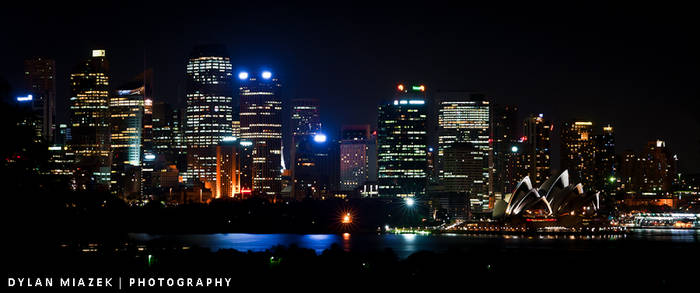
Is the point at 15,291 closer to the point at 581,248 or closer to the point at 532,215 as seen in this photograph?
the point at 581,248

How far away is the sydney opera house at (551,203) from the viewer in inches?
5524

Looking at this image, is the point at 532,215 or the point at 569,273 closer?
the point at 569,273

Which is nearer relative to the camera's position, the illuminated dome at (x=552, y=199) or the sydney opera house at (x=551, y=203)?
the illuminated dome at (x=552, y=199)

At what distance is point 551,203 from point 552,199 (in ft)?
2.60

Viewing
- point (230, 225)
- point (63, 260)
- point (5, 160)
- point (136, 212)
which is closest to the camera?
point (5, 160)

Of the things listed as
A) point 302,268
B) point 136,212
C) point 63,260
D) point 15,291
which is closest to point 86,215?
point 302,268

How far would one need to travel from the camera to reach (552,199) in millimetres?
140625

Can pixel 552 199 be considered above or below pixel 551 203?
above

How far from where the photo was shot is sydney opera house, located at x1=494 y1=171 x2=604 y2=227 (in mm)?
140312

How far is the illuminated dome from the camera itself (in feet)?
458

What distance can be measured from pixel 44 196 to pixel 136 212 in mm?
103628

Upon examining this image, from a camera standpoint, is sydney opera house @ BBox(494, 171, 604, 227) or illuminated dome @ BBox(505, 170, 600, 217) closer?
illuminated dome @ BBox(505, 170, 600, 217)

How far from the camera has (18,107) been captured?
35.5 metres

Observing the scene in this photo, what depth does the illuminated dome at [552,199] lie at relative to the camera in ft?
458
